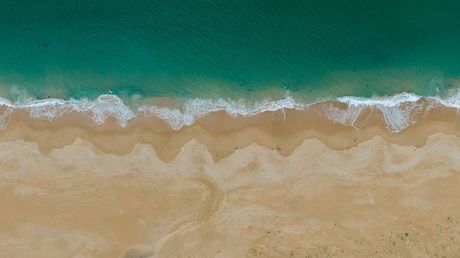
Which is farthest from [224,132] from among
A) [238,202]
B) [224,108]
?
[238,202]

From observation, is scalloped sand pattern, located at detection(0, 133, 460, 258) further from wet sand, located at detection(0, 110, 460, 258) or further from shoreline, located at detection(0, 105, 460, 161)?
shoreline, located at detection(0, 105, 460, 161)

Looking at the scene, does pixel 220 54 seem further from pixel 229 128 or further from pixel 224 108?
pixel 229 128

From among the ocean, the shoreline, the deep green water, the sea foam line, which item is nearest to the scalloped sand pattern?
the shoreline

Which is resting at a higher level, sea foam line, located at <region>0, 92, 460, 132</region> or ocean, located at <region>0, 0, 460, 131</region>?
ocean, located at <region>0, 0, 460, 131</region>

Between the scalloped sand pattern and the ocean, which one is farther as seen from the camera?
the ocean

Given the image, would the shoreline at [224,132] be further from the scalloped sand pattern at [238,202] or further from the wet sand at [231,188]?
the scalloped sand pattern at [238,202]

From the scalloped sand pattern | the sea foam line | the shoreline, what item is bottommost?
the scalloped sand pattern
